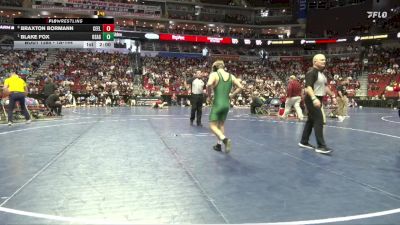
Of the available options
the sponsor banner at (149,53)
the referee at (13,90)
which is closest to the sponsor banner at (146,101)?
the sponsor banner at (149,53)

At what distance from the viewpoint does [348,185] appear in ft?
16.1

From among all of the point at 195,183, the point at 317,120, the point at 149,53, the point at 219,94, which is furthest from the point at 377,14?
the point at 195,183

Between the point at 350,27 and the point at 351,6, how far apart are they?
277 cm

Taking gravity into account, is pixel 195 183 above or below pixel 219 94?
below

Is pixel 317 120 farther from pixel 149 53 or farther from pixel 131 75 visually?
pixel 149 53

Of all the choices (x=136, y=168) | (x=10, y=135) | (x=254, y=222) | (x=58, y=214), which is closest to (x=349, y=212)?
(x=254, y=222)

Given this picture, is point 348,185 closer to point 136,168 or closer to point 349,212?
point 349,212

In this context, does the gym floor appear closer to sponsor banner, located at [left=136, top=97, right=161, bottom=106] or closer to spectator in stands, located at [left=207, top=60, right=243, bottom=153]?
spectator in stands, located at [left=207, top=60, right=243, bottom=153]
